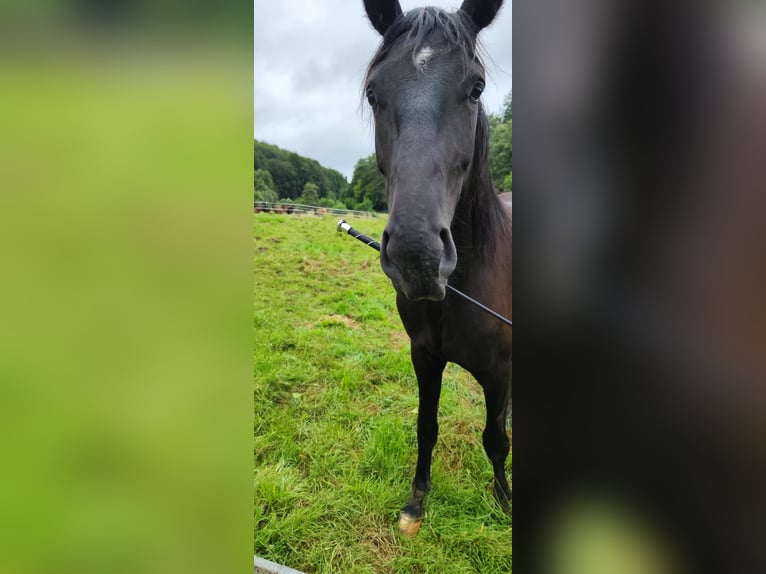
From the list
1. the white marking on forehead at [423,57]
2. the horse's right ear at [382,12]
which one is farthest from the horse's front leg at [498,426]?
the horse's right ear at [382,12]

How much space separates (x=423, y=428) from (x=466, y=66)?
62.3 inches

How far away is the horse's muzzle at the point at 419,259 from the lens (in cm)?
92

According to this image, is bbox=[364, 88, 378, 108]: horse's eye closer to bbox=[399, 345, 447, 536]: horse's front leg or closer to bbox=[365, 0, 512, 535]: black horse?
bbox=[365, 0, 512, 535]: black horse

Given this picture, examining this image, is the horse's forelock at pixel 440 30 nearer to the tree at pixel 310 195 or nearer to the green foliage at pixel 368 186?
the green foliage at pixel 368 186

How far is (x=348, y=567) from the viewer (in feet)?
4.89

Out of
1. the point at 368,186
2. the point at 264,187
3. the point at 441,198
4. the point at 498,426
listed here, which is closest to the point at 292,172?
the point at 264,187

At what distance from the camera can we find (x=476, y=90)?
116 centimetres

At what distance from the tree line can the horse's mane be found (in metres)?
0.06
